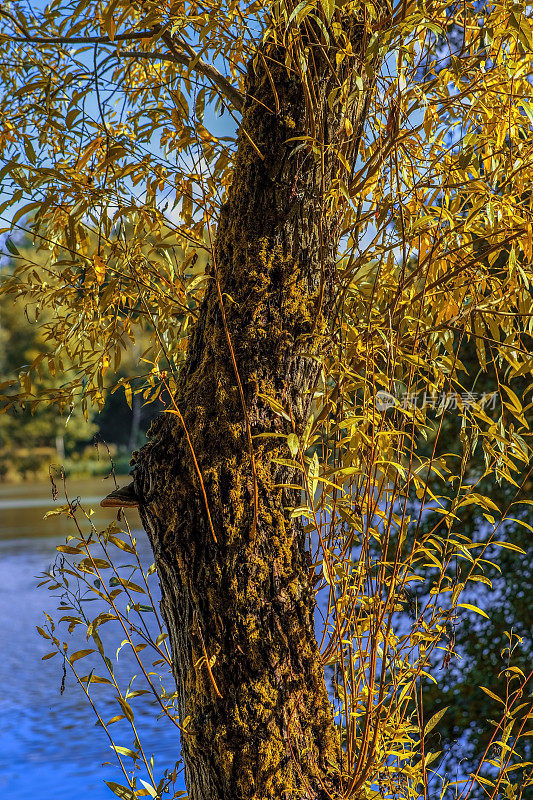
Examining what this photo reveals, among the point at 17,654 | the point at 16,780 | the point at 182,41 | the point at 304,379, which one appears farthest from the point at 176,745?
the point at 182,41

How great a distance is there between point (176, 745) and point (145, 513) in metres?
3.49

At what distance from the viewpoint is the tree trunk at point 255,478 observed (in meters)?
0.93

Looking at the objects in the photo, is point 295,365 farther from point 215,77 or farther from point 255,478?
point 215,77

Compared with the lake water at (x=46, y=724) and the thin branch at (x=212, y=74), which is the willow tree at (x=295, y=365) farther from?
the lake water at (x=46, y=724)

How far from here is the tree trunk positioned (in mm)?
935

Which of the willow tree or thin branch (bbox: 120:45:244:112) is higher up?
thin branch (bbox: 120:45:244:112)

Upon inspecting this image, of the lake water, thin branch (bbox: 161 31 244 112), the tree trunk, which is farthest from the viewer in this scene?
the lake water

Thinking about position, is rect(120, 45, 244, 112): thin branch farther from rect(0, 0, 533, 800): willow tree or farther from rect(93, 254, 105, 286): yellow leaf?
rect(93, 254, 105, 286): yellow leaf

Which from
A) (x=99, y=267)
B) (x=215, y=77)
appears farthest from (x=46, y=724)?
(x=215, y=77)

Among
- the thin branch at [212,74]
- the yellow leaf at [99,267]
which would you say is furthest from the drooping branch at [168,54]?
the yellow leaf at [99,267]

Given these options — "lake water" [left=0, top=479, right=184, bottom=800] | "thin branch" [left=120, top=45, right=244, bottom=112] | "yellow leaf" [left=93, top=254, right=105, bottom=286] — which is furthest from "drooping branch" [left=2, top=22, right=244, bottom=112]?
"lake water" [left=0, top=479, right=184, bottom=800]

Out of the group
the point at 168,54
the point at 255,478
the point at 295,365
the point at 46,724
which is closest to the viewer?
the point at 255,478

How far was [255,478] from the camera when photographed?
3.02 ft

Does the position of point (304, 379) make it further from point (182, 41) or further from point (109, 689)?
point (109, 689)
